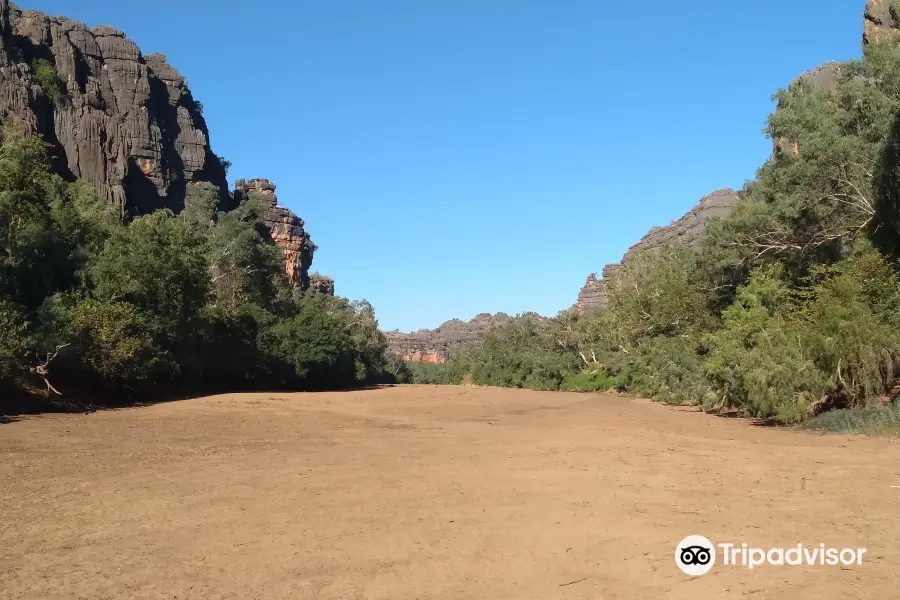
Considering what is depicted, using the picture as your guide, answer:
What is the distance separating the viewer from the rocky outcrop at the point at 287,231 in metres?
109

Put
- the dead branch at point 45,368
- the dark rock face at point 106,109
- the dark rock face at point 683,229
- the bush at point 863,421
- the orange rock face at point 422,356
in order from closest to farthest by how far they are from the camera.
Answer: the bush at point 863,421 < the dead branch at point 45,368 < the dark rock face at point 106,109 < the dark rock face at point 683,229 < the orange rock face at point 422,356

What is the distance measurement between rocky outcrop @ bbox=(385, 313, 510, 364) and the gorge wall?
258 feet

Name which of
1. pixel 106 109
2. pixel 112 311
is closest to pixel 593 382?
pixel 112 311

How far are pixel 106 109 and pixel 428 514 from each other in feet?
275

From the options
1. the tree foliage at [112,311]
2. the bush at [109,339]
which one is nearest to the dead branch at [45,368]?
the tree foliage at [112,311]

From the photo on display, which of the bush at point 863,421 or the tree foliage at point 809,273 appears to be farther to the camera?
the tree foliage at point 809,273

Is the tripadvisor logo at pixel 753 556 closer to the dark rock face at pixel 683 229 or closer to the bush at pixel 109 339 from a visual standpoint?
the bush at pixel 109 339

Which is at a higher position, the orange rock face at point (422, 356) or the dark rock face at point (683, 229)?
the dark rock face at point (683, 229)

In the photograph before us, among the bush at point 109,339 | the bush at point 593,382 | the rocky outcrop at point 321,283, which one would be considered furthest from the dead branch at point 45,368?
the rocky outcrop at point 321,283

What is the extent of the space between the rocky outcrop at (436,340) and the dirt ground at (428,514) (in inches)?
5745

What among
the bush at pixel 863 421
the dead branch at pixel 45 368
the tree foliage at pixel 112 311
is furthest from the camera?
the tree foliage at pixel 112 311

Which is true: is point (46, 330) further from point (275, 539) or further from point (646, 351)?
point (646, 351)

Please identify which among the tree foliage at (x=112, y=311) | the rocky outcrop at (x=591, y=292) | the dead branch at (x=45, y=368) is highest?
the rocky outcrop at (x=591, y=292)

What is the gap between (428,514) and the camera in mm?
7938
